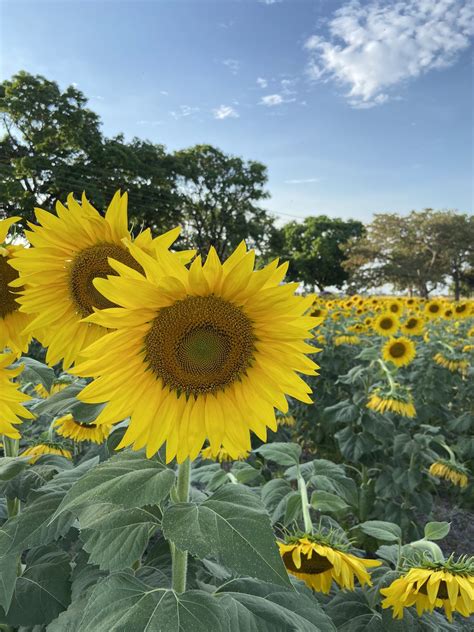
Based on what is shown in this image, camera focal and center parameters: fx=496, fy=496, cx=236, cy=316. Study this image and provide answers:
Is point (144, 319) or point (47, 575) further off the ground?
point (144, 319)

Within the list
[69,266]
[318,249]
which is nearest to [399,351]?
[69,266]

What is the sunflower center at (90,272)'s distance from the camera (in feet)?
4.47

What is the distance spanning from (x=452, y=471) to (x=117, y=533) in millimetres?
3112

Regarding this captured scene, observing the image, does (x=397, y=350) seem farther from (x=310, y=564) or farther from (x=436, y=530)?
(x=310, y=564)

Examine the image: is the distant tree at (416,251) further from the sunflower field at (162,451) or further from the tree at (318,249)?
the sunflower field at (162,451)

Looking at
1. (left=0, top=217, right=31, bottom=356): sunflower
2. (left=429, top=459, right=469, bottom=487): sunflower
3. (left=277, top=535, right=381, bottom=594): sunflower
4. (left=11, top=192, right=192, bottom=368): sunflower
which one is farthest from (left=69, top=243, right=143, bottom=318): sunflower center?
(left=429, top=459, right=469, bottom=487): sunflower

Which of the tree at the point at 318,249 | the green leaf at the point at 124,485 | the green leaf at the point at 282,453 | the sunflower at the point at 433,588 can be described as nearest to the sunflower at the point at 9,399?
the green leaf at the point at 124,485

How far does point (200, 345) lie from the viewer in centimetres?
128

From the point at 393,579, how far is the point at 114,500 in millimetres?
1114

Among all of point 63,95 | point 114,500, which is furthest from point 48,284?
point 63,95

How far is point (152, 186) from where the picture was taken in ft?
113

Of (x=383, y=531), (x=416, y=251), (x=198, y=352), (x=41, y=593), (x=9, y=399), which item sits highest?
(x=416, y=251)

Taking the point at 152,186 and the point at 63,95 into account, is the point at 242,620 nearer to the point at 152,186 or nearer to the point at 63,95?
the point at 63,95

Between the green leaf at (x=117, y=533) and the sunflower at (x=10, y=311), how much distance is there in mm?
541
